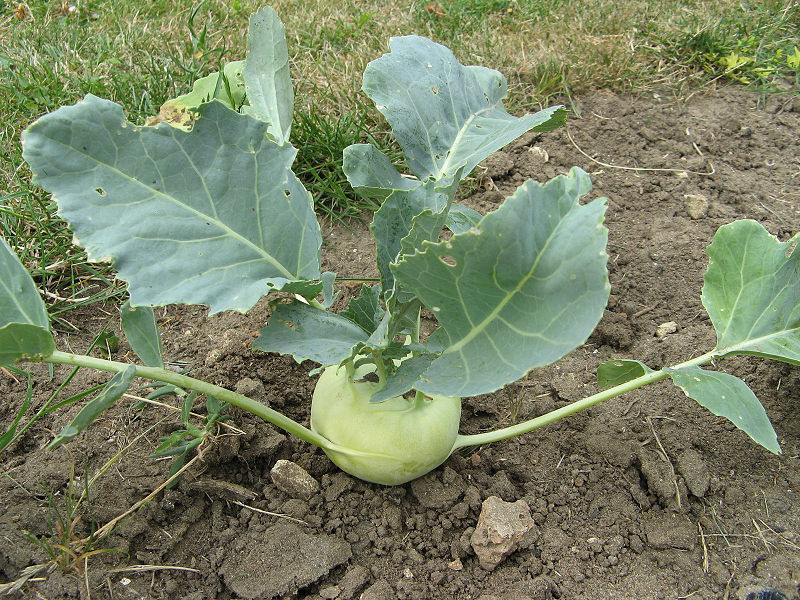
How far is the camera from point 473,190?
2418 mm

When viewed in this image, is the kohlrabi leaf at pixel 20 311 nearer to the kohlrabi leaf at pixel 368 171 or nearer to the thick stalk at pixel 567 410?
the kohlrabi leaf at pixel 368 171

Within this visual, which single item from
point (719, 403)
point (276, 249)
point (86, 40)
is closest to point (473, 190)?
point (276, 249)

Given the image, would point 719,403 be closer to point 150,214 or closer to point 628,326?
point 628,326

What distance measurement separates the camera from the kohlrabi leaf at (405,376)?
125cm

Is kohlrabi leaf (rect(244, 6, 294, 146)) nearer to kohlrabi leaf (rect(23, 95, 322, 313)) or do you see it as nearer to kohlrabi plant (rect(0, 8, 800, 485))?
kohlrabi plant (rect(0, 8, 800, 485))

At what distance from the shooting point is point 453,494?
1524mm

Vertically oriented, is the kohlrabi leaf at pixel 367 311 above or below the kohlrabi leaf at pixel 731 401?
above

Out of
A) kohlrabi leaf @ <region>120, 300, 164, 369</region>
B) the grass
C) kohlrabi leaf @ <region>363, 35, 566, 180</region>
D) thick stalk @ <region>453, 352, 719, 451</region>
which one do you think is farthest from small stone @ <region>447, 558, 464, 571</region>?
the grass

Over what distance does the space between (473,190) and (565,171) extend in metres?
0.34

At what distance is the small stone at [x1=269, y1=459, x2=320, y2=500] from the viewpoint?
1.52 meters

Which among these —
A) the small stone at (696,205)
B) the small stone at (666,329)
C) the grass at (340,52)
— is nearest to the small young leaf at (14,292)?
the grass at (340,52)

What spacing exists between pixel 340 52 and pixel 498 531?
2.23 m

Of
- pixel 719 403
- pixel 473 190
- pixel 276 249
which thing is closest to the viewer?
pixel 719 403

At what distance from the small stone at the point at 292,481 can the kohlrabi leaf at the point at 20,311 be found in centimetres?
54
